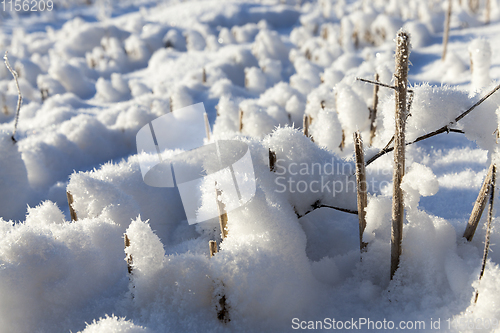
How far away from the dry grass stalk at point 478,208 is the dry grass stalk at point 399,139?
20 centimetres

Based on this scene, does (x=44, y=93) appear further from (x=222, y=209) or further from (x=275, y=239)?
(x=275, y=239)

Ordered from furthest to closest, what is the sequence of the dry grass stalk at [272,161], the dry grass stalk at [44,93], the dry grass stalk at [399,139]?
the dry grass stalk at [44,93], the dry grass stalk at [272,161], the dry grass stalk at [399,139]

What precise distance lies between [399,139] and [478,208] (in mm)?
297

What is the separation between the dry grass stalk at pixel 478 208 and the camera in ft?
2.75

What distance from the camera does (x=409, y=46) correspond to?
72cm

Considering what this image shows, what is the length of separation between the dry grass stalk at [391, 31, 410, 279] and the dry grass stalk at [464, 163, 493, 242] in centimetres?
20

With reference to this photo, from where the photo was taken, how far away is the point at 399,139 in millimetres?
782

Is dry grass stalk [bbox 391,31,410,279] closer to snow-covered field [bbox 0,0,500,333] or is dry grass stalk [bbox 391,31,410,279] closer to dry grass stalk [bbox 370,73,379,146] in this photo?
snow-covered field [bbox 0,0,500,333]

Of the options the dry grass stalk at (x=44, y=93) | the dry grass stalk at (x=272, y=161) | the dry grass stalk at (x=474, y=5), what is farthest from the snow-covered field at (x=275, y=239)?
the dry grass stalk at (x=474, y=5)

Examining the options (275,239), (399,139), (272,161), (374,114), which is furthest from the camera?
(374,114)

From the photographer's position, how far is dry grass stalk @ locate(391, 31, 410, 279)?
0.72 m

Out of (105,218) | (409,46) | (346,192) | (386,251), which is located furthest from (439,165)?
(105,218)

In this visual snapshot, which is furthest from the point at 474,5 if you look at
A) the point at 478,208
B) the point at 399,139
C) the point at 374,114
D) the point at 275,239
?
the point at 275,239

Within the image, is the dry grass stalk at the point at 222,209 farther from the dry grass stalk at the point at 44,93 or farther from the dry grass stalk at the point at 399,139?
the dry grass stalk at the point at 44,93
